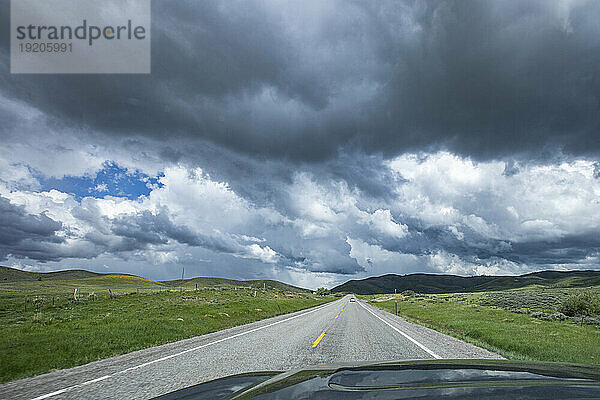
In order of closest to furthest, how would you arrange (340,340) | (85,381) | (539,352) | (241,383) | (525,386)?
(525,386) < (241,383) < (85,381) < (539,352) < (340,340)

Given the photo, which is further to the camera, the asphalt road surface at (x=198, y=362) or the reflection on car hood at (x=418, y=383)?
the asphalt road surface at (x=198, y=362)

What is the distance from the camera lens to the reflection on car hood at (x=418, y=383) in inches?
109

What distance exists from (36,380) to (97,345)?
498 centimetres

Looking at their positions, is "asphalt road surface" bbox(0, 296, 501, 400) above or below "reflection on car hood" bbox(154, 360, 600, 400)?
below

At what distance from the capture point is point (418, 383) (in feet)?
10.6

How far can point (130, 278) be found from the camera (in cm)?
17075

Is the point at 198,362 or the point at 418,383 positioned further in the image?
A: the point at 198,362

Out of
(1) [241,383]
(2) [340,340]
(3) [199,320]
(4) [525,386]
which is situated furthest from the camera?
(3) [199,320]

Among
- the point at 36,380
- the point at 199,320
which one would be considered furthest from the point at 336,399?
the point at 199,320

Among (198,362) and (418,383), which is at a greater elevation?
(418,383)

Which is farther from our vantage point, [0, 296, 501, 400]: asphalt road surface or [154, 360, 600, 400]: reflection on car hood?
[0, 296, 501, 400]: asphalt road surface

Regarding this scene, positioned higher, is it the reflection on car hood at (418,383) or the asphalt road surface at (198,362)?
the reflection on car hood at (418,383)

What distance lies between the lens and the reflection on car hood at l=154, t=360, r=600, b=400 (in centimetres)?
276

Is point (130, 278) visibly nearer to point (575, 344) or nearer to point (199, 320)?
point (199, 320)
